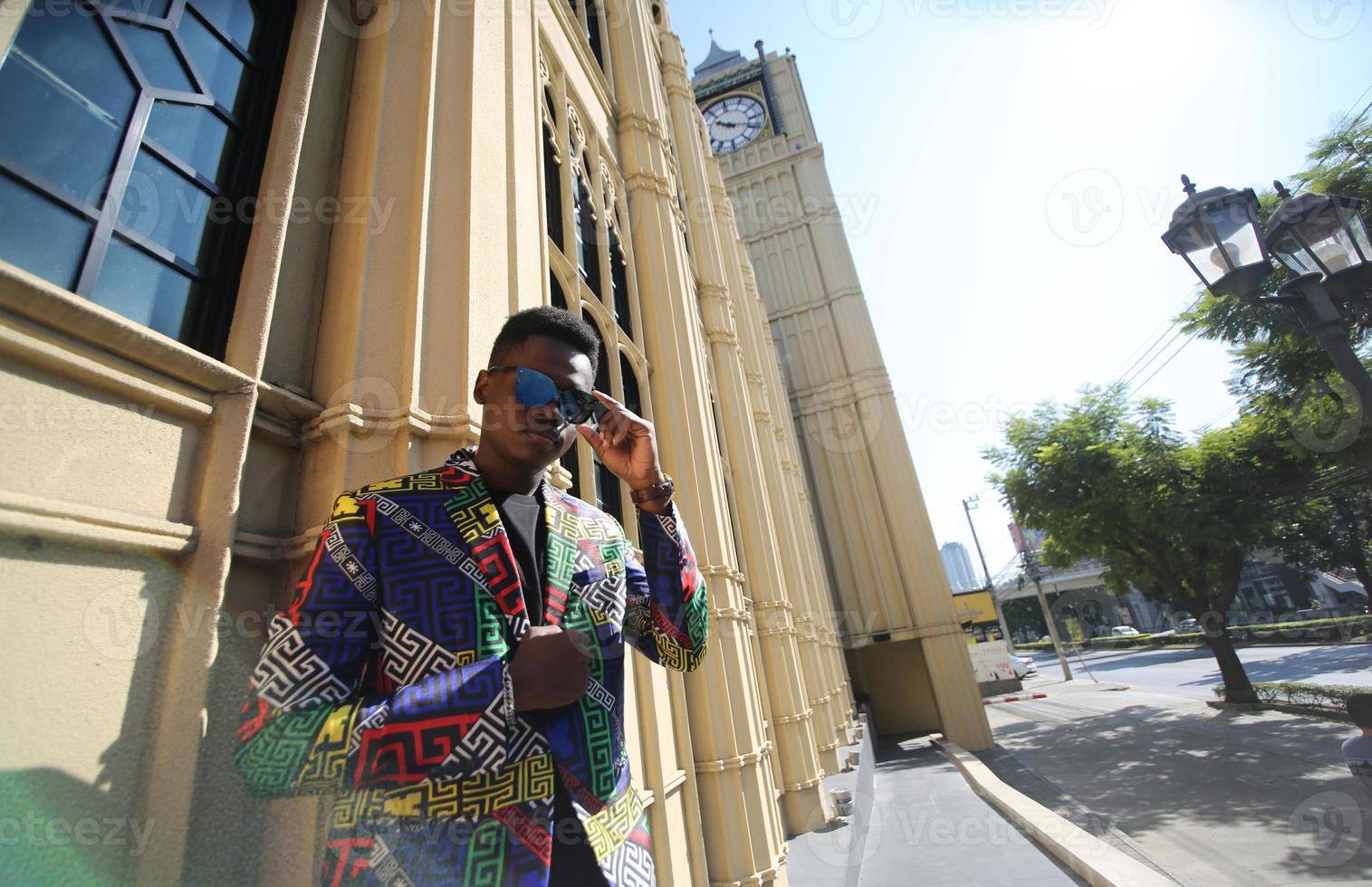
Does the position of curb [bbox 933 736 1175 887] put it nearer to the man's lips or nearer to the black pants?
the black pants

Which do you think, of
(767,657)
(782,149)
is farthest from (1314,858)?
(782,149)

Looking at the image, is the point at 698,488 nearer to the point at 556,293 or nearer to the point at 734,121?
the point at 556,293

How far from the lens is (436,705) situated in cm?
106

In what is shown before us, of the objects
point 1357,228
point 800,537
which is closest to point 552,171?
point 1357,228

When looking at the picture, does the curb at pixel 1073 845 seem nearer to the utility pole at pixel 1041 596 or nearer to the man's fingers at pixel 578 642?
the man's fingers at pixel 578 642

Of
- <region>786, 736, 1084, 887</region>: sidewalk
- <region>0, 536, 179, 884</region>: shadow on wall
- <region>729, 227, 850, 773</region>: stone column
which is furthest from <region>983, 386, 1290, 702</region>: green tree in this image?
<region>0, 536, 179, 884</region>: shadow on wall

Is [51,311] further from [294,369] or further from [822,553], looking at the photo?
[822,553]

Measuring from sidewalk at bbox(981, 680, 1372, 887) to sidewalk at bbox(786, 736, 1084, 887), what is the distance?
1558mm

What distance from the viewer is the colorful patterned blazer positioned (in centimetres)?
105

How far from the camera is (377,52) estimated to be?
3205 mm

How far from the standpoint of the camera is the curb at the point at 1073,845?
4746 mm

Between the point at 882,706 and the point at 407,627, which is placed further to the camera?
the point at 882,706

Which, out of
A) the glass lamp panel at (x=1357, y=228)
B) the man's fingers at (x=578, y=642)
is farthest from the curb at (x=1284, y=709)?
the man's fingers at (x=578, y=642)

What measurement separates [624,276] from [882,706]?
19445 millimetres
